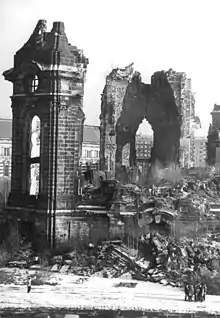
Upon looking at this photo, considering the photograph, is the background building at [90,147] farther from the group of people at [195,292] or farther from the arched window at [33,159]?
the group of people at [195,292]

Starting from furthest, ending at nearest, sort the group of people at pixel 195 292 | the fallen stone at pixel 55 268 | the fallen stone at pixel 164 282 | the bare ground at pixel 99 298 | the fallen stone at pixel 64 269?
the fallen stone at pixel 55 268 < the fallen stone at pixel 64 269 < the fallen stone at pixel 164 282 < the group of people at pixel 195 292 < the bare ground at pixel 99 298

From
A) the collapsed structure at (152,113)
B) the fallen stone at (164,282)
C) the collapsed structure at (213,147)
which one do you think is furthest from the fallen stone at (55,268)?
the collapsed structure at (213,147)

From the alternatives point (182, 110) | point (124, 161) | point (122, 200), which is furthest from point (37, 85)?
point (124, 161)

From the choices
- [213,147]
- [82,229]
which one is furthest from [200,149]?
[82,229]

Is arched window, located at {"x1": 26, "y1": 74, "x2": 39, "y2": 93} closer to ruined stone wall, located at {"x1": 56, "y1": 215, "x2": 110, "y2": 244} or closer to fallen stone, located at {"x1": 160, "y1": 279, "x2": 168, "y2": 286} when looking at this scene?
ruined stone wall, located at {"x1": 56, "y1": 215, "x2": 110, "y2": 244}

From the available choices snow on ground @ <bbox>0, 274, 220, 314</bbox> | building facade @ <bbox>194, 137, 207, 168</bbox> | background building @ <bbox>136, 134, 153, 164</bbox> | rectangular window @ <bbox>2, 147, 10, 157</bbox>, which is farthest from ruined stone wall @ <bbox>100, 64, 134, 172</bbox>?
building facade @ <bbox>194, 137, 207, 168</bbox>

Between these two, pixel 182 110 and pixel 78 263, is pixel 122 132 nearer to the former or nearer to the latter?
pixel 182 110

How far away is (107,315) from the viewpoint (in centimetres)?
2086

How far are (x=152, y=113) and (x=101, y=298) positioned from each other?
22.6m

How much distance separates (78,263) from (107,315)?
658 cm

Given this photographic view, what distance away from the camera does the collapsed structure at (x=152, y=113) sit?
137 feet

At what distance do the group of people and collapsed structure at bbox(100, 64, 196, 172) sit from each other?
1973 cm

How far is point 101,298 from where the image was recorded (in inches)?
890

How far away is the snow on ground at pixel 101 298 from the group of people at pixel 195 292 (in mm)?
244
